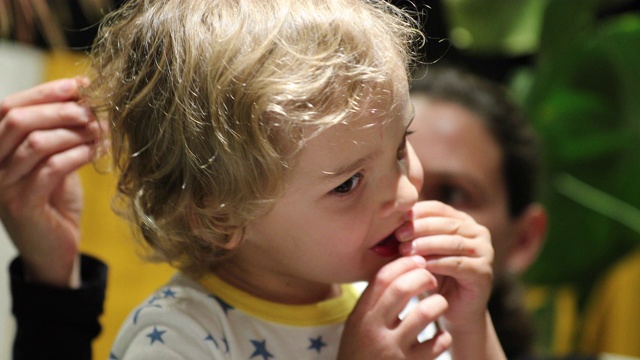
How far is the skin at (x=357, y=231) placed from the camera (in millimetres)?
766

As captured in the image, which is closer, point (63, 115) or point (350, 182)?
point (350, 182)

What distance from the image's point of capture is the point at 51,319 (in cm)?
97

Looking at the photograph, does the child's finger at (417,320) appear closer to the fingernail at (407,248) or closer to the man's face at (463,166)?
the fingernail at (407,248)

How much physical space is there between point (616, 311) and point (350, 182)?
1397 mm

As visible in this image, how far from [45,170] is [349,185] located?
36 centimetres

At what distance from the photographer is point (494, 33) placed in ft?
7.11

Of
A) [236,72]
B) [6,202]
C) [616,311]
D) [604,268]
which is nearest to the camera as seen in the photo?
[236,72]

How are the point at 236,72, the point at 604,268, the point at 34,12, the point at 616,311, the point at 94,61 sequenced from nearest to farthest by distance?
the point at 236,72, the point at 94,61, the point at 34,12, the point at 616,311, the point at 604,268

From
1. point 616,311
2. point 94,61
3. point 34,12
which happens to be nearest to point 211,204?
point 94,61

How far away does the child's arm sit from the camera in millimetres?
824

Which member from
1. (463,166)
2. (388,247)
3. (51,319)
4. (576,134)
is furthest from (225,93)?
(576,134)

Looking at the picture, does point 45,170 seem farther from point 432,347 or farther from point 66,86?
point 432,347

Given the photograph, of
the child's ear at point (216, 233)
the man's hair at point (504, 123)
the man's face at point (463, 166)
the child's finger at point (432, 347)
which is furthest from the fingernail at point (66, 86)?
the man's hair at point (504, 123)

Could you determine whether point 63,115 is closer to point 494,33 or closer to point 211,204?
point 211,204
